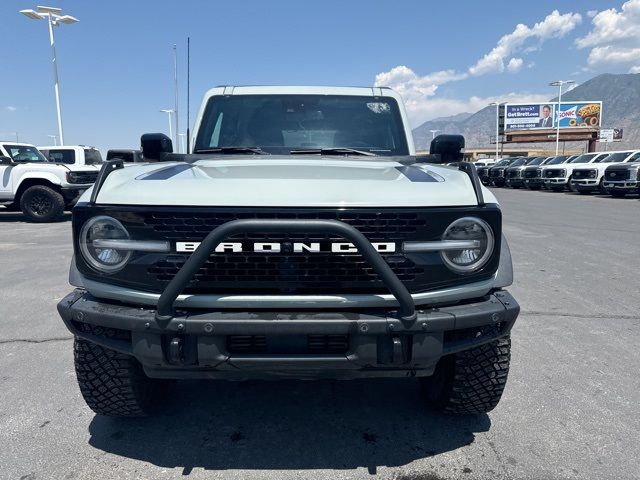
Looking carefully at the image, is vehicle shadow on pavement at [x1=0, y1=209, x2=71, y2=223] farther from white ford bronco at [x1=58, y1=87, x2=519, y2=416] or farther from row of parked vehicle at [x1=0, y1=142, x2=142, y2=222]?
white ford bronco at [x1=58, y1=87, x2=519, y2=416]

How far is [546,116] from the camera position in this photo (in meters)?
61.1

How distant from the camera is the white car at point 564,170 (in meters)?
22.2

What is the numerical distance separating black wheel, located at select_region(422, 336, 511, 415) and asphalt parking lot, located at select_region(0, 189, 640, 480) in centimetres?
16

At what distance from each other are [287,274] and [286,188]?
0.37 m

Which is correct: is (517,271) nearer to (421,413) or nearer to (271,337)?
(421,413)

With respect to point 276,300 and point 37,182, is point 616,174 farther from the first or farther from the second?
point 276,300

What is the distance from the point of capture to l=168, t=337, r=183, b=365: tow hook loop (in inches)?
80.4

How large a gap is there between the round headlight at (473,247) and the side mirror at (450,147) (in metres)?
1.29

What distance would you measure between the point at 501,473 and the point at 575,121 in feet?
220

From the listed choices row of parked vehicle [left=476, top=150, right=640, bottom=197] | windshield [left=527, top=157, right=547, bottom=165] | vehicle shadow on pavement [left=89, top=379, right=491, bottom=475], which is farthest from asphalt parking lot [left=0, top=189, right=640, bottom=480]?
windshield [left=527, top=157, right=547, bottom=165]

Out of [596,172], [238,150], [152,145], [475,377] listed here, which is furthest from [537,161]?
[475,377]

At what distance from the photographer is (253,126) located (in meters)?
3.72

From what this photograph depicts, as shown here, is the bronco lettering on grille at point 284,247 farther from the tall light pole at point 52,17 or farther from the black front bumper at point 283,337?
the tall light pole at point 52,17

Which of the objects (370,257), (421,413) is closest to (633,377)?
(421,413)
